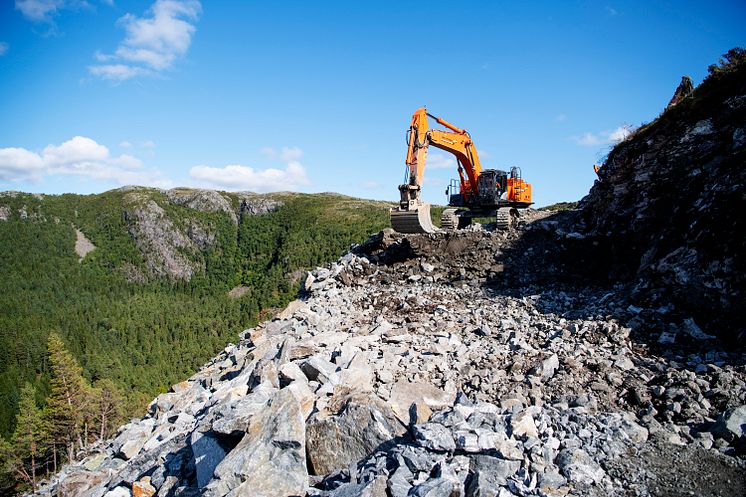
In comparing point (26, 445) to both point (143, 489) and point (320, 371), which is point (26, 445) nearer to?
point (143, 489)

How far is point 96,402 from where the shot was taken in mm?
37375

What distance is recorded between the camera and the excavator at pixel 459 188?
1600 cm

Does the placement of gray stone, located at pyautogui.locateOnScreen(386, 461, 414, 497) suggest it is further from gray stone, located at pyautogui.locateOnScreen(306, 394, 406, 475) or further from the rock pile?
gray stone, located at pyautogui.locateOnScreen(306, 394, 406, 475)

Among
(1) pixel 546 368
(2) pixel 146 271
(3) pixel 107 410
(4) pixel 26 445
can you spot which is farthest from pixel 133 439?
(2) pixel 146 271

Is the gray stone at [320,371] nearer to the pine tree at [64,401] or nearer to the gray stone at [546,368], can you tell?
the gray stone at [546,368]

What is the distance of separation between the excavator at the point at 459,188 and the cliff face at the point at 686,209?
4.51 meters

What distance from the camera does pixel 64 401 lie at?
33.3 m

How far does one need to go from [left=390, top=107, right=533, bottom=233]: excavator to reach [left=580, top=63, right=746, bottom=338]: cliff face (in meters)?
4.51

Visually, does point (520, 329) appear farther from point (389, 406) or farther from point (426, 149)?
point (426, 149)

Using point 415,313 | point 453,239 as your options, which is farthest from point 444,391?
point 453,239

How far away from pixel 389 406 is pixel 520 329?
458 cm

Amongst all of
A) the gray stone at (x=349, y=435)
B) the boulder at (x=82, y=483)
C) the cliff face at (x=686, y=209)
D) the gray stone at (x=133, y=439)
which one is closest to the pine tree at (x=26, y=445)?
the gray stone at (x=133, y=439)

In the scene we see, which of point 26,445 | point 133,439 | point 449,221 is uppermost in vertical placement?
point 449,221

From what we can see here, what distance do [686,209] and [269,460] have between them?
11247 millimetres
